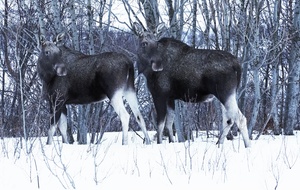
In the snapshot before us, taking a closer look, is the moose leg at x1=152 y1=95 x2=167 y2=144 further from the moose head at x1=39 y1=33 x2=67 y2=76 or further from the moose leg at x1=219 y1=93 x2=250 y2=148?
the moose head at x1=39 y1=33 x2=67 y2=76

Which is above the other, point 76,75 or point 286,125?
point 76,75

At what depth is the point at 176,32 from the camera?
1171cm

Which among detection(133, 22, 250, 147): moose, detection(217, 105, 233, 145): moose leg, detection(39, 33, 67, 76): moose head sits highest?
detection(39, 33, 67, 76): moose head

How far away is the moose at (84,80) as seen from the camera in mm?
8953

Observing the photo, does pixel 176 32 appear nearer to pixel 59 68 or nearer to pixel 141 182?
pixel 59 68

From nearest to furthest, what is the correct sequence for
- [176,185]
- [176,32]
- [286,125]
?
[176,185] < [176,32] < [286,125]

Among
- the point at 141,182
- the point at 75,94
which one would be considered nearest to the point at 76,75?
the point at 75,94

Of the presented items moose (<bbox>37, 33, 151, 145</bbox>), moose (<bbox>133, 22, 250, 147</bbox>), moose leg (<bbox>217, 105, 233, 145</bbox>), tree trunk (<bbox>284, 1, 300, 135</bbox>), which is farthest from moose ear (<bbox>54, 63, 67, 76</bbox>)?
tree trunk (<bbox>284, 1, 300, 135</bbox>)

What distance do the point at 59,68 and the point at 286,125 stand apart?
7.13 meters

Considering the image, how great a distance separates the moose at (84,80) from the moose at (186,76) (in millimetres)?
472

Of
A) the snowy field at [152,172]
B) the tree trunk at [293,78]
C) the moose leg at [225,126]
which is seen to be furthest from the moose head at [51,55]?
the tree trunk at [293,78]

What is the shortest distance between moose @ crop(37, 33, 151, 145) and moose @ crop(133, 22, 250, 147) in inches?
18.6

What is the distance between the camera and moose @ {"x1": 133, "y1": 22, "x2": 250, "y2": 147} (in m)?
8.17

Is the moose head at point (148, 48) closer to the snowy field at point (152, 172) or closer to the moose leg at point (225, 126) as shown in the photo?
the moose leg at point (225, 126)
